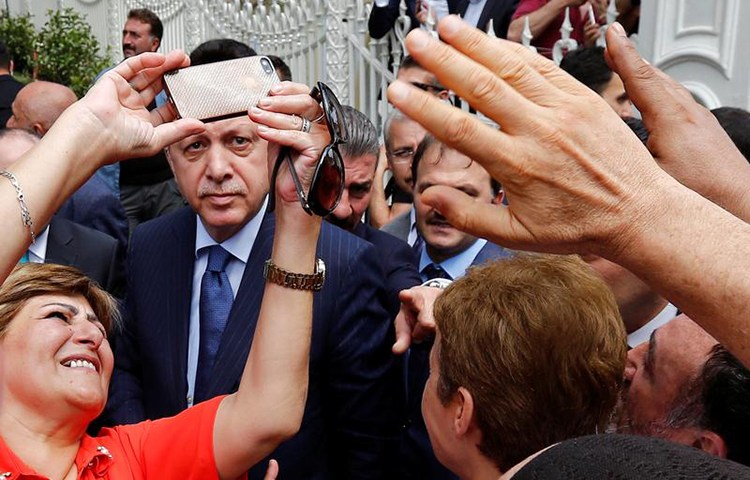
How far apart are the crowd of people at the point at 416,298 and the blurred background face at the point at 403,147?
1072 millimetres

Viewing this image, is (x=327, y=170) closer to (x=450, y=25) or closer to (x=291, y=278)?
(x=291, y=278)

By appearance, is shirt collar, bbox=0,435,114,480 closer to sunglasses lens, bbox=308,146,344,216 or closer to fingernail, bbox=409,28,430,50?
sunglasses lens, bbox=308,146,344,216

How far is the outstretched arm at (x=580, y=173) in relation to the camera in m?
1.05

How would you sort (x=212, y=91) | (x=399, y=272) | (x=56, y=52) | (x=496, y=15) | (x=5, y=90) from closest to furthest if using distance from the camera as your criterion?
1. (x=212, y=91)
2. (x=399, y=272)
3. (x=496, y=15)
4. (x=5, y=90)
5. (x=56, y=52)

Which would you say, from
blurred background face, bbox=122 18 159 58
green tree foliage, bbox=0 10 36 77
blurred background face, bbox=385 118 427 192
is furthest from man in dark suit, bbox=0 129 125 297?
green tree foliage, bbox=0 10 36 77

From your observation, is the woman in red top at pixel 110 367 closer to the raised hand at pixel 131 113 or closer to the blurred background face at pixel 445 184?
the raised hand at pixel 131 113

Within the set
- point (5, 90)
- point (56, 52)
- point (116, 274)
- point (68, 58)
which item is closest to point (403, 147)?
point (116, 274)

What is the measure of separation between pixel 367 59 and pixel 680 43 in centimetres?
287

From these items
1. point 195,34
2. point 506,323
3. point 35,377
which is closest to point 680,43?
point 506,323

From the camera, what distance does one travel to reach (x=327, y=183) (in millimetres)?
1822

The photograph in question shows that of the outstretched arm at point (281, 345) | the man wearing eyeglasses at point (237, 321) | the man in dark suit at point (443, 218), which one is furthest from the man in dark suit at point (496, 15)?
the outstretched arm at point (281, 345)

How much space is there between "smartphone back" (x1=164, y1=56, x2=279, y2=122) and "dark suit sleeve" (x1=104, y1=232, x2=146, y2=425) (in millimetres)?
877

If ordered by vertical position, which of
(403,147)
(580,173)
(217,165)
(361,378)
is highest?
(580,173)

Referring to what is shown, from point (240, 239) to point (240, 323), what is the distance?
12.1 inches
